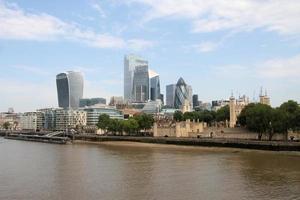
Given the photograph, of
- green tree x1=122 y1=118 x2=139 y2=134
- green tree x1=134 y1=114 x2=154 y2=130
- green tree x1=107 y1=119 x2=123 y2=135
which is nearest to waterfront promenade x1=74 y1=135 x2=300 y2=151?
green tree x1=122 y1=118 x2=139 y2=134

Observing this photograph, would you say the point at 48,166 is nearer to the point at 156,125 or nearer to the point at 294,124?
the point at 294,124

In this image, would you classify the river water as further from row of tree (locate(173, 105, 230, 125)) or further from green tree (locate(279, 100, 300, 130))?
row of tree (locate(173, 105, 230, 125))

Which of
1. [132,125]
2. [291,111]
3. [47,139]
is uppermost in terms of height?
[291,111]

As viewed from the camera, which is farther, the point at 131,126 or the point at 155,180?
the point at 131,126

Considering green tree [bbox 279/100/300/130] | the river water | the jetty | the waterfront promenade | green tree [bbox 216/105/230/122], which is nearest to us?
the river water

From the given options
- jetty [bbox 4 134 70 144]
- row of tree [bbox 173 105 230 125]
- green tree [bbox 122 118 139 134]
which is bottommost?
jetty [bbox 4 134 70 144]

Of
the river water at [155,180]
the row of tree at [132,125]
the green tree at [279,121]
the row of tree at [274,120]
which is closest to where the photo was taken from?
the river water at [155,180]

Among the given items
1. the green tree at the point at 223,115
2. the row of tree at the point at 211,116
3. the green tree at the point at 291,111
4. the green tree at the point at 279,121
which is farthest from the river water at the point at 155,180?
the row of tree at the point at 211,116

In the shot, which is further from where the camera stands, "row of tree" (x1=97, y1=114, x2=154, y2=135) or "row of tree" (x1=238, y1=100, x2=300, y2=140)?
"row of tree" (x1=97, y1=114, x2=154, y2=135)

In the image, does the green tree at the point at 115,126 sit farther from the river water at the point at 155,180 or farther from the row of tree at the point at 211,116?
the river water at the point at 155,180

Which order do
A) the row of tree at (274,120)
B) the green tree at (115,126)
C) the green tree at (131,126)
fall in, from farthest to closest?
the green tree at (115,126) → the green tree at (131,126) → the row of tree at (274,120)

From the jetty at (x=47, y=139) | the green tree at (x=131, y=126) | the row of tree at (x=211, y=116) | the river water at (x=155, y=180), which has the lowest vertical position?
the river water at (x=155, y=180)

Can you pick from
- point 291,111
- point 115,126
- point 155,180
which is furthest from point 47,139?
point 155,180

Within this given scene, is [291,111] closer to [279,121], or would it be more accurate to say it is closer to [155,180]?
[279,121]
